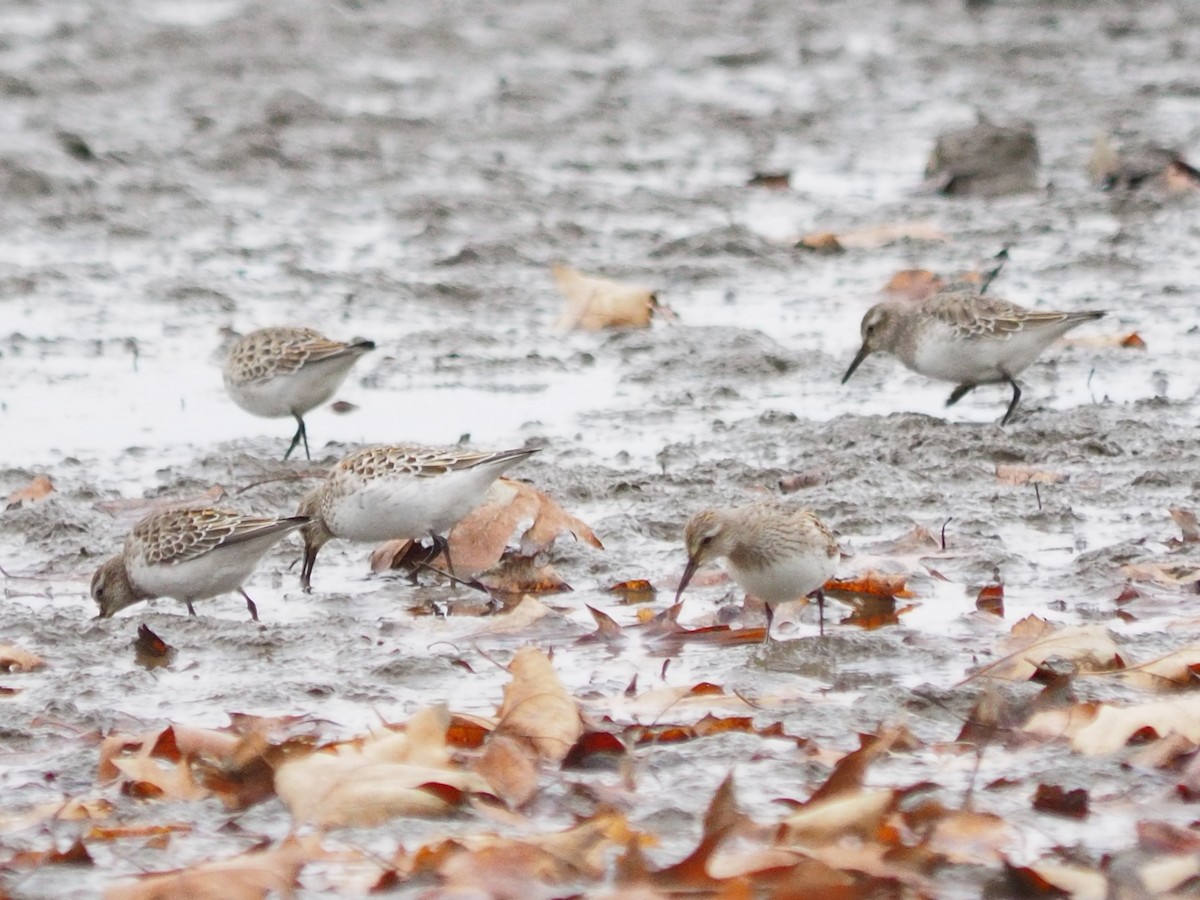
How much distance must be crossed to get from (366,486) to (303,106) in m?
10.7

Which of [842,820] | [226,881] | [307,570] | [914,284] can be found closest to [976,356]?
[914,284]

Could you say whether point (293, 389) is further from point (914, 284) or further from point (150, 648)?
point (914, 284)

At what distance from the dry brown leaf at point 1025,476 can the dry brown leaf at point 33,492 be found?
12.4ft

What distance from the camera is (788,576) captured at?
642 centimetres

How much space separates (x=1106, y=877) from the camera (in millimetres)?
4301

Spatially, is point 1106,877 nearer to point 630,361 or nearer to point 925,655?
point 925,655

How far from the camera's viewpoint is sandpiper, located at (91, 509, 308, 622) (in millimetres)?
7148

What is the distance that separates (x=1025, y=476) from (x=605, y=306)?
340 cm

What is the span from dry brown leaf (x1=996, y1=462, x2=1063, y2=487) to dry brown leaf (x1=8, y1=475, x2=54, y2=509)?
3.78 metres

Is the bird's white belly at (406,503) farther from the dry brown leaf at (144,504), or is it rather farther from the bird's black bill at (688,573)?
the bird's black bill at (688,573)

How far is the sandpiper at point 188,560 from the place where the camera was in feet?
23.5

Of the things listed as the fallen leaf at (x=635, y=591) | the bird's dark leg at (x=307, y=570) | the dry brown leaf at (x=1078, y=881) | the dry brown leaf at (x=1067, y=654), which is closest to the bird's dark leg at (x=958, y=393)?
the fallen leaf at (x=635, y=591)

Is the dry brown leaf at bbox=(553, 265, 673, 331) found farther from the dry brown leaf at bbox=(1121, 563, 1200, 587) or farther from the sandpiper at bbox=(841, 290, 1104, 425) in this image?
the dry brown leaf at bbox=(1121, 563, 1200, 587)

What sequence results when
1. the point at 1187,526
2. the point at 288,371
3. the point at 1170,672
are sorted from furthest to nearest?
the point at 288,371, the point at 1187,526, the point at 1170,672
